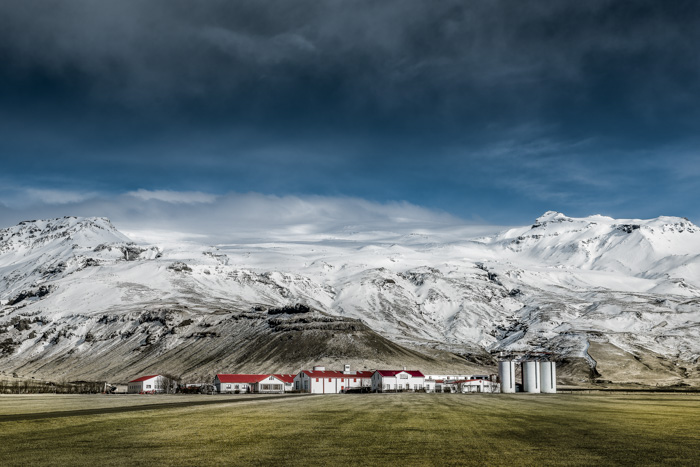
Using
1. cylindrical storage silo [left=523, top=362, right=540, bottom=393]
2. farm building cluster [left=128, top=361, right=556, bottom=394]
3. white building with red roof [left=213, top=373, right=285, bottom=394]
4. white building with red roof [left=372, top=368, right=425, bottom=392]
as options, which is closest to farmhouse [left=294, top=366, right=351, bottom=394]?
farm building cluster [left=128, top=361, right=556, bottom=394]

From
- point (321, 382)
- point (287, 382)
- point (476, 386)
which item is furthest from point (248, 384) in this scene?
point (476, 386)

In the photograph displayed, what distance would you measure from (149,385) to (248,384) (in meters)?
30.3

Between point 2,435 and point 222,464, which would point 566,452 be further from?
point 2,435

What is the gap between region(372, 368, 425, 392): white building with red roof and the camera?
550 feet

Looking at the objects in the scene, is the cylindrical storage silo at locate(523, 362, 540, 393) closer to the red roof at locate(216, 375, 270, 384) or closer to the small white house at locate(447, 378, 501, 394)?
the small white house at locate(447, 378, 501, 394)

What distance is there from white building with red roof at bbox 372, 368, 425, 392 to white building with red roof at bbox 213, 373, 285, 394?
2419 centimetres

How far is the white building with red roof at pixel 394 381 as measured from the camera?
167625mm

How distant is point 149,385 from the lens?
7101 inches

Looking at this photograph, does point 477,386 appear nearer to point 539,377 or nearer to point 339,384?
point 539,377

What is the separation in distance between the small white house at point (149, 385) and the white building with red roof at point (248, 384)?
22282 mm

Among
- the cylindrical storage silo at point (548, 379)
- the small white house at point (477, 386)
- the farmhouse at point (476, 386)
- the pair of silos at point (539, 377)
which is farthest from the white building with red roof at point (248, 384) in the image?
the cylindrical storage silo at point (548, 379)

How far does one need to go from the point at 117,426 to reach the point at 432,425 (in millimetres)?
23679

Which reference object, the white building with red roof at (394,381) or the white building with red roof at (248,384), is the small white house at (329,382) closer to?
the white building with red roof at (394,381)

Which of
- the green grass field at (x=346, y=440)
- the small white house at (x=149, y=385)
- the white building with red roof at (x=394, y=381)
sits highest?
the green grass field at (x=346, y=440)
